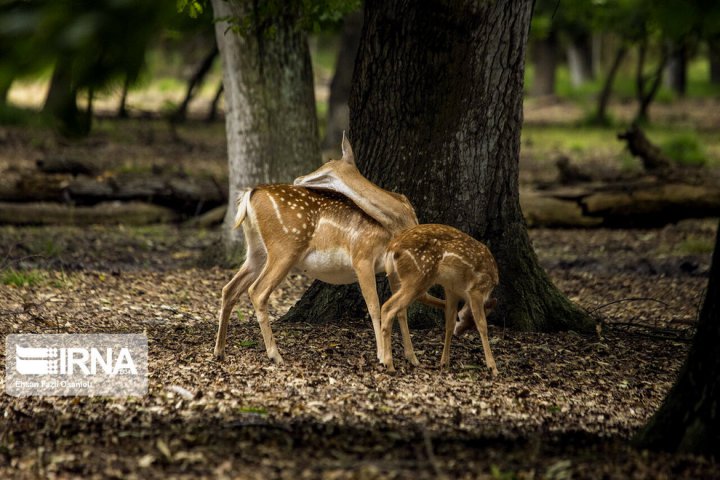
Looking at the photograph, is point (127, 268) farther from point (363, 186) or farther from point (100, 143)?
point (100, 143)

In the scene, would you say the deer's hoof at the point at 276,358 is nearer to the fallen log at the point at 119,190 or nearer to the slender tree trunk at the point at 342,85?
the fallen log at the point at 119,190

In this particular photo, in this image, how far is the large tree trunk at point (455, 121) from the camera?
6281 millimetres

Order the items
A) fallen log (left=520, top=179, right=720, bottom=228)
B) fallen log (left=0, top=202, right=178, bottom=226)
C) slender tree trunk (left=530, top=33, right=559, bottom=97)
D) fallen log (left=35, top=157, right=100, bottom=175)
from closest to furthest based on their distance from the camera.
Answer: fallen log (left=0, top=202, right=178, bottom=226)
fallen log (left=520, top=179, right=720, bottom=228)
fallen log (left=35, top=157, right=100, bottom=175)
slender tree trunk (left=530, top=33, right=559, bottom=97)

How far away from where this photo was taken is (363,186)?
5.65 metres

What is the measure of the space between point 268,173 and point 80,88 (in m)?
7.51

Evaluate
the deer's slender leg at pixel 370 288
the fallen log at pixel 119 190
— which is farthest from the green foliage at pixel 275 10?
the fallen log at pixel 119 190

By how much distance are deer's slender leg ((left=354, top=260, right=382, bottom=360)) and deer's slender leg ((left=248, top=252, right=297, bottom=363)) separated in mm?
398

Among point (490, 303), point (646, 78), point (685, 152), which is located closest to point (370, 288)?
point (490, 303)

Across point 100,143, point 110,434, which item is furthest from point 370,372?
point 100,143

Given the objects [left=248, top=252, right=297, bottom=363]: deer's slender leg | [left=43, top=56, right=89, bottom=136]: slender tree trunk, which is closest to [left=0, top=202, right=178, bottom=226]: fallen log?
[left=248, top=252, right=297, bottom=363]: deer's slender leg

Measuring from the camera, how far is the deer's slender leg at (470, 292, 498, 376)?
18.3 feet

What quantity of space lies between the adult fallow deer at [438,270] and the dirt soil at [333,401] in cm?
31

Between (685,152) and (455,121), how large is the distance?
454 inches

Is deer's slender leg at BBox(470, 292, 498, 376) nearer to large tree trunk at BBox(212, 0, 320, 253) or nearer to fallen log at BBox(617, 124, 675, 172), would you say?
large tree trunk at BBox(212, 0, 320, 253)
